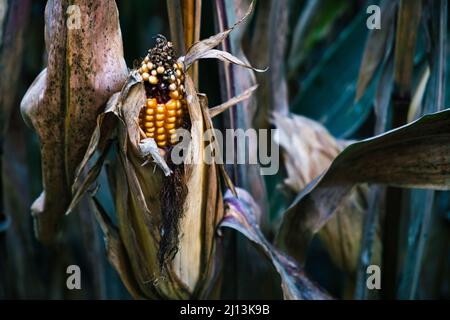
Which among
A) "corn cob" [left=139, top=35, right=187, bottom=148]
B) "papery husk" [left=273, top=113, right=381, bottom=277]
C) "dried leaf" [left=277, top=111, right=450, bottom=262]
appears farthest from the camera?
"papery husk" [left=273, top=113, right=381, bottom=277]

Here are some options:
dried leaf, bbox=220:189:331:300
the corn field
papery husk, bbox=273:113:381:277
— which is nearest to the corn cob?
the corn field

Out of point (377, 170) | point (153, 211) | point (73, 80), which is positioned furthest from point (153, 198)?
point (377, 170)

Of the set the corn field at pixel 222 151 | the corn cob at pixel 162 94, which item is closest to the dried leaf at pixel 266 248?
the corn field at pixel 222 151

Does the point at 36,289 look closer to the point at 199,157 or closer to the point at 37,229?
the point at 37,229

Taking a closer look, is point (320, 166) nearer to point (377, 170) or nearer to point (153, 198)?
point (377, 170)

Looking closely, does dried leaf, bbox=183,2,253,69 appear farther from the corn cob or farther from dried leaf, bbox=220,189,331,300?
dried leaf, bbox=220,189,331,300

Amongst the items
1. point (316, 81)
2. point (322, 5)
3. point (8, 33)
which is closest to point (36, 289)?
point (8, 33)
